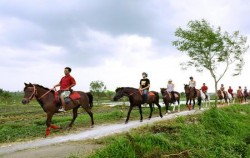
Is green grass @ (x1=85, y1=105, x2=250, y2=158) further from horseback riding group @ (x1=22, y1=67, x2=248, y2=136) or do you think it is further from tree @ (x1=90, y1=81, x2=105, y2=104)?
tree @ (x1=90, y1=81, x2=105, y2=104)

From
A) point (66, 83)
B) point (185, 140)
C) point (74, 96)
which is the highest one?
point (66, 83)

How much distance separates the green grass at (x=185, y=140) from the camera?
9570mm

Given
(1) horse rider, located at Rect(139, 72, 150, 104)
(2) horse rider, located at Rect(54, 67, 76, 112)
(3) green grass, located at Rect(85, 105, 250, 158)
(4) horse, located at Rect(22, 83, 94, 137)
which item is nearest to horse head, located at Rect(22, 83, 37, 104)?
(4) horse, located at Rect(22, 83, 94, 137)

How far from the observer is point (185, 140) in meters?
12.1

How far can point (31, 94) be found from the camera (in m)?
14.7

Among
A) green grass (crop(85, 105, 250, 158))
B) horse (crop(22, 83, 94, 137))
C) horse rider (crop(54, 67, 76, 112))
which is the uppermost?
horse rider (crop(54, 67, 76, 112))

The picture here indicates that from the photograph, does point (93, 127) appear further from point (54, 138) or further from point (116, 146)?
point (116, 146)

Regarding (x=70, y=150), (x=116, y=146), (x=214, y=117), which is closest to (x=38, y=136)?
(x=70, y=150)

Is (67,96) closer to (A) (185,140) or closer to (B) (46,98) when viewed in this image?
(B) (46,98)

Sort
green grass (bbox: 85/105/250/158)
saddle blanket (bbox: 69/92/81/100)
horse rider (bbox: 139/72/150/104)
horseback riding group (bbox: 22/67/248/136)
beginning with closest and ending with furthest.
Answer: green grass (bbox: 85/105/250/158), horseback riding group (bbox: 22/67/248/136), saddle blanket (bbox: 69/92/81/100), horse rider (bbox: 139/72/150/104)

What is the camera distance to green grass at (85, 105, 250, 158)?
9570mm

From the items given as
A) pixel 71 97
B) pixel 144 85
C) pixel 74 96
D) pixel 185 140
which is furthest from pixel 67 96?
pixel 185 140

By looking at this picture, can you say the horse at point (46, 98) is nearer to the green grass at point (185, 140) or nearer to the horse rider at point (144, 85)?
the green grass at point (185, 140)

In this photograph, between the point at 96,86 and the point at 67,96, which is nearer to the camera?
the point at 67,96
